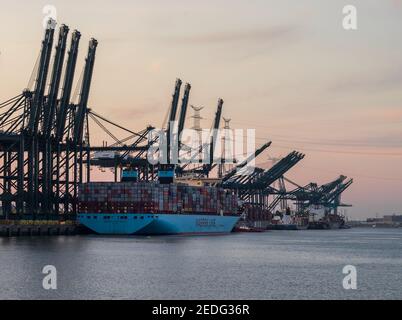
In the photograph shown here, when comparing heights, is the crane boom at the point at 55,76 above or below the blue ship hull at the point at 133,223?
above

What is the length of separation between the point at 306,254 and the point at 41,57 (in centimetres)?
4878

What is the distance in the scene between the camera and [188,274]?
59125 mm

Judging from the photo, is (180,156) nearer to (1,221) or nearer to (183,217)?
(183,217)

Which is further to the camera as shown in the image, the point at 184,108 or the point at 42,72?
the point at 184,108

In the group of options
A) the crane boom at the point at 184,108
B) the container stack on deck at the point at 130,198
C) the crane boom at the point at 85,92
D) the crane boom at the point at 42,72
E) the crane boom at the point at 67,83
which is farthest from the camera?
the crane boom at the point at 184,108

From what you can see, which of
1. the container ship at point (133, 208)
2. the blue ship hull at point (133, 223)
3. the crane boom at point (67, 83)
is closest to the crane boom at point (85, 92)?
the crane boom at point (67, 83)

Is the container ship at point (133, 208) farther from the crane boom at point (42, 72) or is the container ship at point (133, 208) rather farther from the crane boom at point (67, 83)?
the crane boom at point (42, 72)

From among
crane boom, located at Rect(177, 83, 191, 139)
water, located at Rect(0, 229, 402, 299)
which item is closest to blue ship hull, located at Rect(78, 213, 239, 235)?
crane boom, located at Rect(177, 83, 191, 139)

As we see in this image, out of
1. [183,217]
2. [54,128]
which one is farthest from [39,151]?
[183,217]

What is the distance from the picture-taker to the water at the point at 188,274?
48.2 meters

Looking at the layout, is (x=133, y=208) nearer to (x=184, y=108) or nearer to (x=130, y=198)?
(x=130, y=198)

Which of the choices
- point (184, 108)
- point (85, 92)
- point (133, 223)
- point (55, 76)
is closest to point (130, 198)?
point (133, 223)

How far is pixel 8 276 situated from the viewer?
182 ft

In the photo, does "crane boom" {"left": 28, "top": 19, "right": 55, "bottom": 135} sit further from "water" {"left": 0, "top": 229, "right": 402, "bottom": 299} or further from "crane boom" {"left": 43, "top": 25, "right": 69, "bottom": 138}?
"water" {"left": 0, "top": 229, "right": 402, "bottom": 299}
